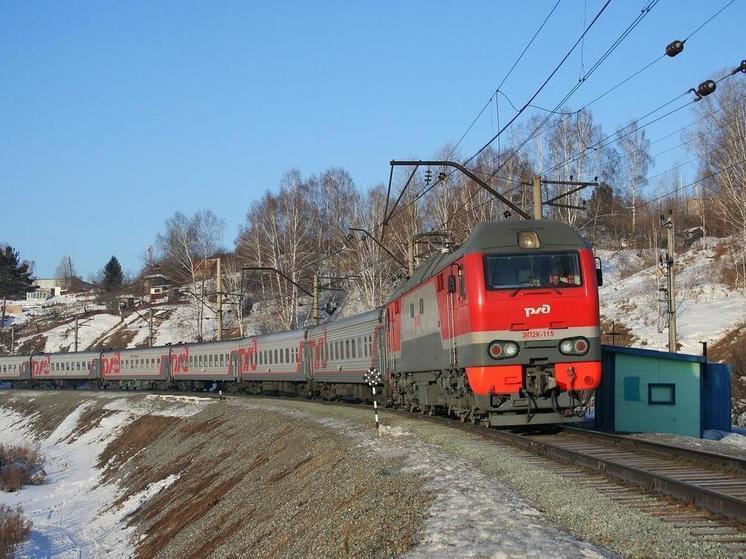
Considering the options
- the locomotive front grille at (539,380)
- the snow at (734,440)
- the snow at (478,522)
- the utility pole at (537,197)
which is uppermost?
the utility pole at (537,197)

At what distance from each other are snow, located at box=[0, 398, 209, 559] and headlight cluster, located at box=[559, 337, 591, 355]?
996 cm

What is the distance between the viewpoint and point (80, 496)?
28.3 m

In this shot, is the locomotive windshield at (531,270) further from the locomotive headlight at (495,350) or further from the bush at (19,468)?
the bush at (19,468)

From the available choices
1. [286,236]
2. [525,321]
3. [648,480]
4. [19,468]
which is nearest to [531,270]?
[525,321]

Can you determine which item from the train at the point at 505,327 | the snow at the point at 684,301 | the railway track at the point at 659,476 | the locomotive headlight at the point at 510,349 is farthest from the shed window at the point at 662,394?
the snow at the point at 684,301

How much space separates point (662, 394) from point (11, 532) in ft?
58.1

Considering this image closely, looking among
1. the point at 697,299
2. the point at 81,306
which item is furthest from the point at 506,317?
the point at 81,306

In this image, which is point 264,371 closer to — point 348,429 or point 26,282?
point 348,429

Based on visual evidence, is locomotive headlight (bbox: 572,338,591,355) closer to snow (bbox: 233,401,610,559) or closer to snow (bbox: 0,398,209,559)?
snow (bbox: 233,401,610,559)

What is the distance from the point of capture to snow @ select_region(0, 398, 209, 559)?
20.6 m

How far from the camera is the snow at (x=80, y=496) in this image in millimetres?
20583

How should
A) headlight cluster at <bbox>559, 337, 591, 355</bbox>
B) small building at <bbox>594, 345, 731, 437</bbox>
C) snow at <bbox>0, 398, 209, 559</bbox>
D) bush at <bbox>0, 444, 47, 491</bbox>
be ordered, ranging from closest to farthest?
headlight cluster at <bbox>559, 337, 591, 355</bbox>
small building at <bbox>594, 345, 731, 437</bbox>
snow at <bbox>0, 398, 209, 559</bbox>
bush at <bbox>0, 444, 47, 491</bbox>

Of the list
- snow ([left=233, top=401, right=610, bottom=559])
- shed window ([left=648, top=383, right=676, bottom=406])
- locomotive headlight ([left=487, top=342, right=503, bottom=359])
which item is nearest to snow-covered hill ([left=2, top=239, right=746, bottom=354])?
shed window ([left=648, top=383, right=676, bottom=406])

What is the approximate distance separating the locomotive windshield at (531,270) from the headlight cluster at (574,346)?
97cm
